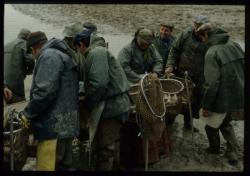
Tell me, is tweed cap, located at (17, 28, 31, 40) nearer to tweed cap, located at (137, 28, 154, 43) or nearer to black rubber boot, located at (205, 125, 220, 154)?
tweed cap, located at (137, 28, 154, 43)

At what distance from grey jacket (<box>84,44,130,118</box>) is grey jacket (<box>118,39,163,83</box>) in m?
0.84

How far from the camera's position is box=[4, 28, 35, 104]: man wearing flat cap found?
625 centimetres

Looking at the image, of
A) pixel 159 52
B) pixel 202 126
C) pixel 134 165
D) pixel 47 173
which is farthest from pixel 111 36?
pixel 47 173

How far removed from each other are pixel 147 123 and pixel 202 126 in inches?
85.5

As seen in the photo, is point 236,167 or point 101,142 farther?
point 236,167

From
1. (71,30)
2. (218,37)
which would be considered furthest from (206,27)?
(71,30)

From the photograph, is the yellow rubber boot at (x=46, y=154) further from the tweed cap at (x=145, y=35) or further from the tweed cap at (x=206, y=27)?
the tweed cap at (x=206, y=27)

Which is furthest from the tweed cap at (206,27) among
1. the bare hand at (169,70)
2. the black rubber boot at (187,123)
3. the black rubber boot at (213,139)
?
the black rubber boot at (187,123)

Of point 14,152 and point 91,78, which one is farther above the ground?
point 91,78

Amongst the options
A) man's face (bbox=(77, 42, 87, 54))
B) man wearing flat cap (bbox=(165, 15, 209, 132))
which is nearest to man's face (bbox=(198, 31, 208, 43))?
man wearing flat cap (bbox=(165, 15, 209, 132))

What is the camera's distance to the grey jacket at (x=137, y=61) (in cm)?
641

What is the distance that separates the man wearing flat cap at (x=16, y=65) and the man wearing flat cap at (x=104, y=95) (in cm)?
120

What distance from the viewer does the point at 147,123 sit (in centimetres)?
568

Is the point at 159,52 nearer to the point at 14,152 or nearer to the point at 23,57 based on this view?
the point at 23,57
